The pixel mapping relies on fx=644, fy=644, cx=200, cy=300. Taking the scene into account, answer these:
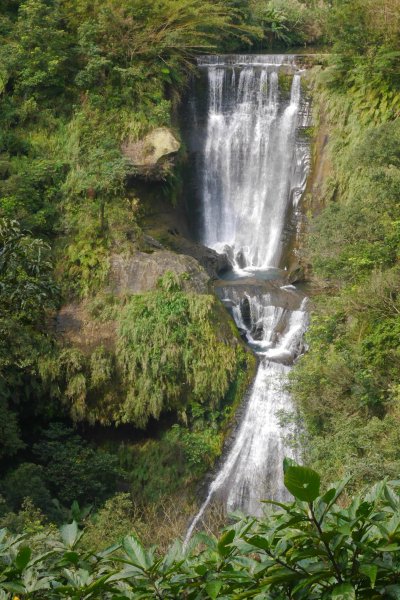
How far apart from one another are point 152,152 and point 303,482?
55.1 ft

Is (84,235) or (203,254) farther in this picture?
(203,254)

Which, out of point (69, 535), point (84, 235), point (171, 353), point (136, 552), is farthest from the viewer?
point (84, 235)

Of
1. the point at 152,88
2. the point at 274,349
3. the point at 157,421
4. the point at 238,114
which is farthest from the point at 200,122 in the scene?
the point at 157,421

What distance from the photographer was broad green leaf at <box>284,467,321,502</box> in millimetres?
2193

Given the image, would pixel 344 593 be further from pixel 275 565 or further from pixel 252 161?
pixel 252 161

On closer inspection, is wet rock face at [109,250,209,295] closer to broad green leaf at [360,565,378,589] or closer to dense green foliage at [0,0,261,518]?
dense green foliage at [0,0,261,518]

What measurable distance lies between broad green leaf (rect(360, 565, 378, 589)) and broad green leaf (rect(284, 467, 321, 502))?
321mm

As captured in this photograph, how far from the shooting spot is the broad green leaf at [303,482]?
7.20ft

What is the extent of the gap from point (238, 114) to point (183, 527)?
1355 centimetres

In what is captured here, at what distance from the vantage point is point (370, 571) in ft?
7.52

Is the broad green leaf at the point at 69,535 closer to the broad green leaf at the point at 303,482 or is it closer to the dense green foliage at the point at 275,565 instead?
the dense green foliage at the point at 275,565

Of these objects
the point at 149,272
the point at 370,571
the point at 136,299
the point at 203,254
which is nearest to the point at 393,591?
the point at 370,571

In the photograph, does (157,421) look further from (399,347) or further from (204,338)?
(399,347)

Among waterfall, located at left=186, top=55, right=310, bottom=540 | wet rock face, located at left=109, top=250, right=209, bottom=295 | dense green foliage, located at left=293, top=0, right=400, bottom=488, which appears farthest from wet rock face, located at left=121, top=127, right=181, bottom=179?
dense green foliage, located at left=293, top=0, right=400, bottom=488
